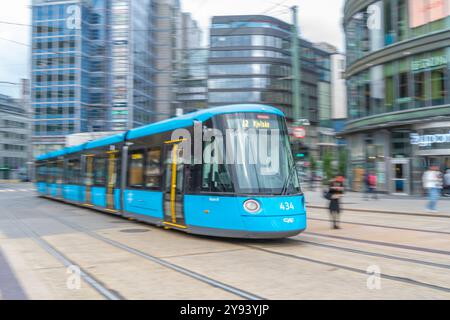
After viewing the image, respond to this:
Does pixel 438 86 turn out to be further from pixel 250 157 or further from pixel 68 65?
pixel 68 65

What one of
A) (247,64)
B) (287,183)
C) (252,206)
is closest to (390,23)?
(287,183)

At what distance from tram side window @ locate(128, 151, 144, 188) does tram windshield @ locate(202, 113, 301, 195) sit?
3858 millimetres

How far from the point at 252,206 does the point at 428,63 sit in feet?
68.9

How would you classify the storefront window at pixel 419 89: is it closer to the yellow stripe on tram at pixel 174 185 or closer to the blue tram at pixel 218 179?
the blue tram at pixel 218 179

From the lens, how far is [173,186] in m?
10.8

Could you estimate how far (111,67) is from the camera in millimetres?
37906

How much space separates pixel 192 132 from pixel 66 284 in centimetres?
484

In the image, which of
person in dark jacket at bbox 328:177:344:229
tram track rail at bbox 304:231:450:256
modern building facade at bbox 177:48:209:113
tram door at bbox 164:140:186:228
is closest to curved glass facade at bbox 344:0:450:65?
modern building facade at bbox 177:48:209:113

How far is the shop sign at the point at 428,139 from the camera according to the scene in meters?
24.0

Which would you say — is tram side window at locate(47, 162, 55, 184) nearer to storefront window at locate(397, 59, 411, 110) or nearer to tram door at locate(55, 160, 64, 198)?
tram door at locate(55, 160, 64, 198)

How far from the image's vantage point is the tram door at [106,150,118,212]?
1506 cm

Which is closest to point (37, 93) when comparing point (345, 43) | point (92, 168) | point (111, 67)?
point (111, 67)

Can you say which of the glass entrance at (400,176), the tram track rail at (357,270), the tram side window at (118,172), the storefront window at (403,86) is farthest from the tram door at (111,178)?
the storefront window at (403,86)
